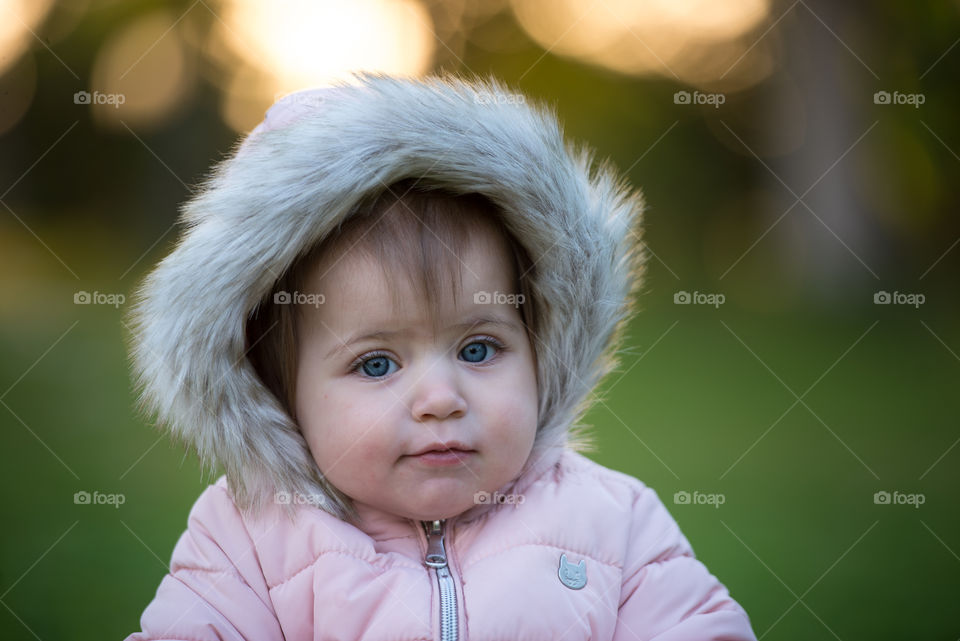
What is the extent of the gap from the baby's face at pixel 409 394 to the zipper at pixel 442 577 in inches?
2.8

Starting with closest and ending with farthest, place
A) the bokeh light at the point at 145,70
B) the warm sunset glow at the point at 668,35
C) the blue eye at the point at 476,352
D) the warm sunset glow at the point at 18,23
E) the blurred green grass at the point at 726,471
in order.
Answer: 1. the blue eye at the point at 476,352
2. the blurred green grass at the point at 726,471
3. the warm sunset glow at the point at 18,23
4. the bokeh light at the point at 145,70
5. the warm sunset glow at the point at 668,35

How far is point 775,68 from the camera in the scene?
8578mm

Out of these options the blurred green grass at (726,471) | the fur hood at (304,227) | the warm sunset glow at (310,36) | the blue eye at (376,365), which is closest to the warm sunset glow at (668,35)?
the warm sunset glow at (310,36)

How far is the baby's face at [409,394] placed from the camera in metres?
1.52

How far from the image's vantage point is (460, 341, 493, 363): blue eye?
1.61m

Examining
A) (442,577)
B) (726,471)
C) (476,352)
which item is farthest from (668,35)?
(442,577)

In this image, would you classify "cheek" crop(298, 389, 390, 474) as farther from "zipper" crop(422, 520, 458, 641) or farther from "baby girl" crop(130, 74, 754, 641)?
"zipper" crop(422, 520, 458, 641)

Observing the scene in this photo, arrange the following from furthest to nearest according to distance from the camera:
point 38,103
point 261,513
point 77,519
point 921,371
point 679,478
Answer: point 38,103 → point 921,371 → point 679,478 → point 77,519 → point 261,513

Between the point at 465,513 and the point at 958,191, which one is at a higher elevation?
the point at 958,191

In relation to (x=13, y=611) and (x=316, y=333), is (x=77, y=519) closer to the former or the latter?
(x=13, y=611)

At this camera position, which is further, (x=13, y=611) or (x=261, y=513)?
(x=13, y=611)

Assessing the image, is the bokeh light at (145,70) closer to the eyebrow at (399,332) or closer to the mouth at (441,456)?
the eyebrow at (399,332)

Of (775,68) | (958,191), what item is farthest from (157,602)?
(775,68)

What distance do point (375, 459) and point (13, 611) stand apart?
1.63 metres
